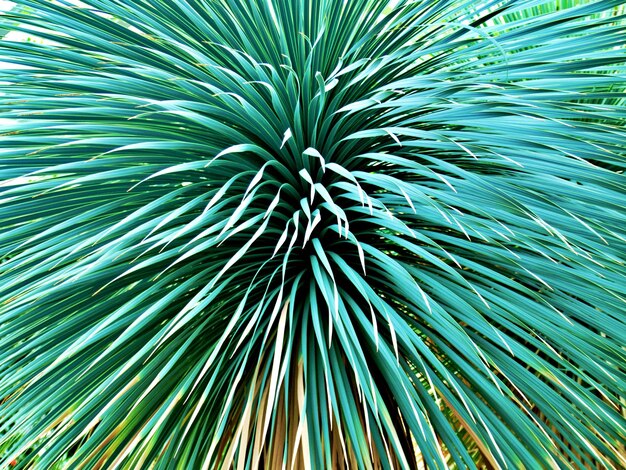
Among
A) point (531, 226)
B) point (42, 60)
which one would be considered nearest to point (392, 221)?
point (531, 226)

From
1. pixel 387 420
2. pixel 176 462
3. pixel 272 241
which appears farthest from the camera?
pixel 272 241

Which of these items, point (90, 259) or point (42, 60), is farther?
point (42, 60)

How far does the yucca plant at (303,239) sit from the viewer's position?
998 mm

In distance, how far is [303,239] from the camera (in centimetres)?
113

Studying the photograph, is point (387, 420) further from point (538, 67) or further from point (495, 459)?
point (538, 67)

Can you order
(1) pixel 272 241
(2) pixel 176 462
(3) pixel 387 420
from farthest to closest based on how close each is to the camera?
(1) pixel 272 241 → (2) pixel 176 462 → (3) pixel 387 420

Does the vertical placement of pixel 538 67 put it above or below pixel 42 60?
above

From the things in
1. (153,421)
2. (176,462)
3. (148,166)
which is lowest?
(176,462)

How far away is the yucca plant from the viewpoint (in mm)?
998

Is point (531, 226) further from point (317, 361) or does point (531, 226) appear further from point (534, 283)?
point (317, 361)

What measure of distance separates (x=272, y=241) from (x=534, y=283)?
518 millimetres

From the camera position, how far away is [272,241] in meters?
1.17

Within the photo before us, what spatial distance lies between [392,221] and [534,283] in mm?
335

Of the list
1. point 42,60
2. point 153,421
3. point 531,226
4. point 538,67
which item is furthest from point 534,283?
point 42,60
